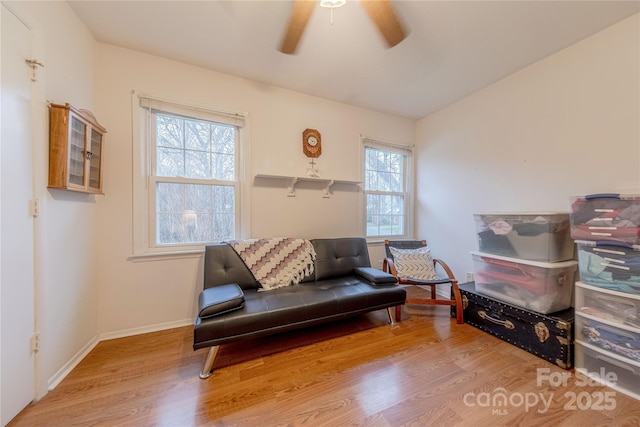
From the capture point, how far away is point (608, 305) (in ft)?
4.93

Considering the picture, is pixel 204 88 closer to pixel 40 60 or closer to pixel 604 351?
pixel 40 60

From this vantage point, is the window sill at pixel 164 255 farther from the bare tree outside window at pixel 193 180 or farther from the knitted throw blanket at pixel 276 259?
the knitted throw blanket at pixel 276 259

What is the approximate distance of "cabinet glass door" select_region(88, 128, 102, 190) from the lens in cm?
173

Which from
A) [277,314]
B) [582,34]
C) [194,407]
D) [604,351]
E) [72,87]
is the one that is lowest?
[194,407]

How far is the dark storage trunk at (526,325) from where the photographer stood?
1.63 m

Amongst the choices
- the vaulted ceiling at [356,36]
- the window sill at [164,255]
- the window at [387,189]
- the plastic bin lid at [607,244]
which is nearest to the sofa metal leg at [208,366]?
the window sill at [164,255]

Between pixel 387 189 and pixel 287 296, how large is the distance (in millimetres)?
2255

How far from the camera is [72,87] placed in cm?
166

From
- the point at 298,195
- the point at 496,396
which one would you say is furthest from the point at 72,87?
the point at 496,396

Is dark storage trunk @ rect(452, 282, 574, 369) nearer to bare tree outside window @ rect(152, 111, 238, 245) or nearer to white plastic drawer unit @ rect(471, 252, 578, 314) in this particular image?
white plastic drawer unit @ rect(471, 252, 578, 314)

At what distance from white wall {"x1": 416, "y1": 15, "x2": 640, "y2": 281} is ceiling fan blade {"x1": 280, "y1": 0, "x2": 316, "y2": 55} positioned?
2316mm

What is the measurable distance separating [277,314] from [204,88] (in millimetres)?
2303

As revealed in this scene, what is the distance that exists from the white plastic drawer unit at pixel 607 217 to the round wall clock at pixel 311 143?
92.2 inches

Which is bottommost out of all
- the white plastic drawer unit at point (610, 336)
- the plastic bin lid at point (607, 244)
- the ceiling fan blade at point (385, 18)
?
the white plastic drawer unit at point (610, 336)
